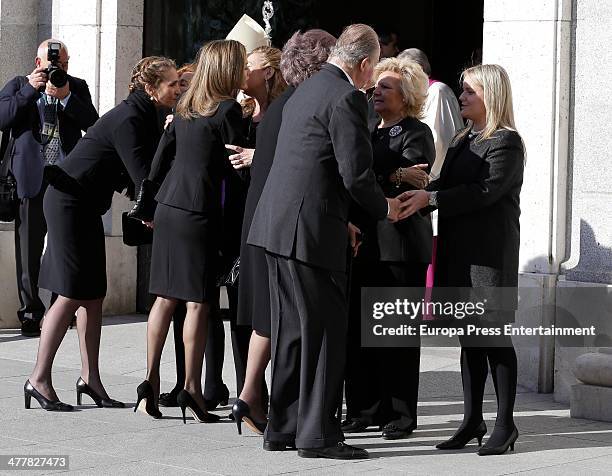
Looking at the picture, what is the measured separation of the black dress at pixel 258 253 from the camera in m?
6.84

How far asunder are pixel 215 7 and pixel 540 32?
394 centimetres

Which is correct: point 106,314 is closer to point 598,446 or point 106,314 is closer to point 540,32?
point 540,32

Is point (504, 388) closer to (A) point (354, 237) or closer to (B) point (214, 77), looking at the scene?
(A) point (354, 237)

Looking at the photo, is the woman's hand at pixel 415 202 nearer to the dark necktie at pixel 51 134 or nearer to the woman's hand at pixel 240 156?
the woman's hand at pixel 240 156

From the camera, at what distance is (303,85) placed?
6465 millimetres

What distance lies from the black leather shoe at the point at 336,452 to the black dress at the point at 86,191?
1803mm

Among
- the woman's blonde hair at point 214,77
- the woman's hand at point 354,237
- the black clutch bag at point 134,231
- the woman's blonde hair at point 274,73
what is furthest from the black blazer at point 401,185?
the black clutch bag at point 134,231

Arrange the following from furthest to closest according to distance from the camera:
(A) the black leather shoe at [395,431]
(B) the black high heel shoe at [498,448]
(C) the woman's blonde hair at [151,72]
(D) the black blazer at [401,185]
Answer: (C) the woman's blonde hair at [151,72] → (D) the black blazer at [401,185] → (A) the black leather shoe at [395,431] → (B) the black high heel shoe at [498,448]

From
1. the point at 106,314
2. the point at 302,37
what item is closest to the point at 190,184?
the point at 302,37

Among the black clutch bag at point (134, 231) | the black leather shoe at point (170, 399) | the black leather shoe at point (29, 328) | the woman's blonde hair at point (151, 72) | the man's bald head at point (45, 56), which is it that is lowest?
the black leather shoe at point (170, 399)

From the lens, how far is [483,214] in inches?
262

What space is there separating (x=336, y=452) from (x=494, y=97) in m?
1.79
